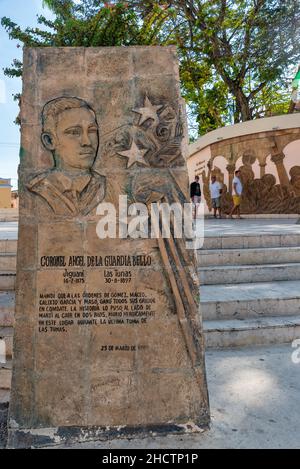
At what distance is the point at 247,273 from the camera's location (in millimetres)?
5191

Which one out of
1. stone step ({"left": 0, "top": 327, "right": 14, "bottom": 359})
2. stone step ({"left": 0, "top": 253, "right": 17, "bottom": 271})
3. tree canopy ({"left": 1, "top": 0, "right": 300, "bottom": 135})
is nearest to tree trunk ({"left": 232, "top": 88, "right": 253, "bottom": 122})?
tree canopy ({"left": 1, "top": 0, "right": 300, "bottom": 135})

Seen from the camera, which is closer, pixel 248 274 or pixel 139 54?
pixel 139 54

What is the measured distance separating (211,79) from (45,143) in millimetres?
20381

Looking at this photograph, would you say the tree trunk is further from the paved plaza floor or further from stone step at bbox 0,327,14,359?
stone step at bbox 0,327,14,359

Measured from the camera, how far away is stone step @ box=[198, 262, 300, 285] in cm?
509

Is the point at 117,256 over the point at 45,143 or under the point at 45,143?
under

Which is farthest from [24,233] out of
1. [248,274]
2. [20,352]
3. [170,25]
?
[170,25]

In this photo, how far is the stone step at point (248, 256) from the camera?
18.0ft

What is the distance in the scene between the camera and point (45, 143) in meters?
2.67

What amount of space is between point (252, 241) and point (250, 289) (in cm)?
158

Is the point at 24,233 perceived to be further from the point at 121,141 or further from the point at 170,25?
the point at 170,25

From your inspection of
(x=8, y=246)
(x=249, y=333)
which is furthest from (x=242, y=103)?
(x=249, y=333)

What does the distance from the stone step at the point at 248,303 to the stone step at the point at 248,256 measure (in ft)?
2.99

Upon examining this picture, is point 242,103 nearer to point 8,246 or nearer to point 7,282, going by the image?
point 8,246
